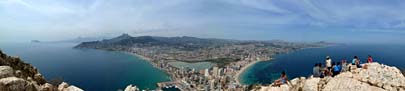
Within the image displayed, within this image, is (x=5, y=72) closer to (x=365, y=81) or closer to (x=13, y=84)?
(x=13, y=84)

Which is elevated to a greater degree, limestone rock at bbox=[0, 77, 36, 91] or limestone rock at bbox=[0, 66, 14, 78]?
limestone rock at bbox=[0, 66, 14, 78]

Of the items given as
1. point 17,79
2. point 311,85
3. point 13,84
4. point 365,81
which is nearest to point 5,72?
point 17,79

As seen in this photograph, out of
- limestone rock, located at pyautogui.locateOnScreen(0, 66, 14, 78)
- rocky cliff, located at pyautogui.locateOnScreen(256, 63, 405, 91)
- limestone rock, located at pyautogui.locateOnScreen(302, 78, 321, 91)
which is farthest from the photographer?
limestone rock, located at pyautogui.locateOnScreen(302, 78, 321, 91)

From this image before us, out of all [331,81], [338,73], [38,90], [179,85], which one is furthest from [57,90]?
[179,85]

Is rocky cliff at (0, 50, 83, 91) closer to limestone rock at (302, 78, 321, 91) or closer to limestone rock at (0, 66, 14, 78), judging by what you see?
limestone rock at (0, 66, 14, 78)

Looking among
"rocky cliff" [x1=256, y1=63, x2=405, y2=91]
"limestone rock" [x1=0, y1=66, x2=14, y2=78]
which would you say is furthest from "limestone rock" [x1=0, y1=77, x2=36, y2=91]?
"rocky cliff" [x1=256, y1=63, x2=405, y2=91]

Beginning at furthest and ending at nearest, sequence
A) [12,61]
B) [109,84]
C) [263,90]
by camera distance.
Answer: [109,84], [263,90], [12,61]

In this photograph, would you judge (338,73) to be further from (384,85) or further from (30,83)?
(30,83)

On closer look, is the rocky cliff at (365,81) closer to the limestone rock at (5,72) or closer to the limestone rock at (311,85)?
the limestone rock at (311,85)
